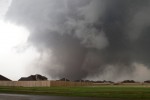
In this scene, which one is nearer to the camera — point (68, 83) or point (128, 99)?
point (128, 99)

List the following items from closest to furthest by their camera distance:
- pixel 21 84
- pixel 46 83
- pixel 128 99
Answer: pixel 128 99
pixel 46 83
pixel 21 84

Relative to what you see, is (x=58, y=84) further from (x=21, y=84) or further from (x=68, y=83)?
(x=21, y=84)

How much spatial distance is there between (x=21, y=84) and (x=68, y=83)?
1861 centimetres

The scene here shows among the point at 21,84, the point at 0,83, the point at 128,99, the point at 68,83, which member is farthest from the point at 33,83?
the point at 128,99

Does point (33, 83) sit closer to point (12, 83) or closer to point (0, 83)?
point (12, 83)

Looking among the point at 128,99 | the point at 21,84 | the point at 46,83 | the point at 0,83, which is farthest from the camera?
the point at 0,83

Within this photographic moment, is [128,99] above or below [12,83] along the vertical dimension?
below

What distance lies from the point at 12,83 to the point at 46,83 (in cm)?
2278

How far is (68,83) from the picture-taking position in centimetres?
12625

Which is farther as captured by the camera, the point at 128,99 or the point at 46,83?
the point at 46,83

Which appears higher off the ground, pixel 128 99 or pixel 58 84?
pixel 58 84

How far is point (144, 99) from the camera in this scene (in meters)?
39.2

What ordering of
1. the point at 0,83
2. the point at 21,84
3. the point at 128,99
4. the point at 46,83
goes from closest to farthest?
the point at 128,99 → the point at 46,83 → the point at 21,84 → the point at 0,83

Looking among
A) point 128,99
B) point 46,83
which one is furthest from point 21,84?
point 128,99
